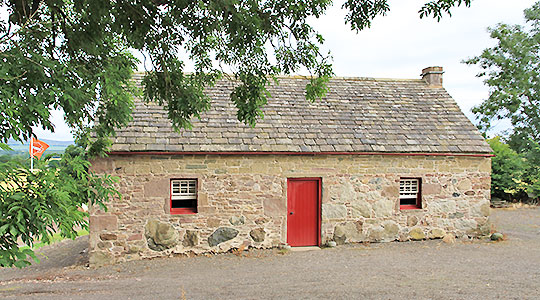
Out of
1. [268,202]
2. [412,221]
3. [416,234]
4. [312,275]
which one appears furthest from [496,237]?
[268,202]

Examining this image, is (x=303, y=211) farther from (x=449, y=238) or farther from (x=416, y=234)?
(x=449, y=238)

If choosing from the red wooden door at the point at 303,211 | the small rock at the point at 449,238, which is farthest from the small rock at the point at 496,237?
the red wooden door at the point at 303,211

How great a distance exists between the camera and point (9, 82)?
13.6ft

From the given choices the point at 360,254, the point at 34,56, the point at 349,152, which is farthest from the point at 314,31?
the point at 360,254

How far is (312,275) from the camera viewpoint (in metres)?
8.56

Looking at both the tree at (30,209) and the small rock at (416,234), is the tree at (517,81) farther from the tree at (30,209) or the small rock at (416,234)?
the tree at (30,209)

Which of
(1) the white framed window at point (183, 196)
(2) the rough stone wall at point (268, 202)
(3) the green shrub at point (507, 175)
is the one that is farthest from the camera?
(3) the green shrub at point (507, 175)

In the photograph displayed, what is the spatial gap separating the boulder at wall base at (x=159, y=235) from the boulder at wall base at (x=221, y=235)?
1.04 m

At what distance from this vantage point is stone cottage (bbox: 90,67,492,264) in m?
10.1

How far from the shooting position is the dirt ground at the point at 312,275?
292 inches

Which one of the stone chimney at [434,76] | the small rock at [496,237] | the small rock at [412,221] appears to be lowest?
the small rock at [496,237]

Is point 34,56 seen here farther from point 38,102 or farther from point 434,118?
point 434,118

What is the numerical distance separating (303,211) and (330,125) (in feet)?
9.73

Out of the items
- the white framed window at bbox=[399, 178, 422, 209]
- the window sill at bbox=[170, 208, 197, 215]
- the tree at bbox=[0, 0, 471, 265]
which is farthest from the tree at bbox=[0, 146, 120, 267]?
the white framed window at bbox=[399, 178, 422, 209]
